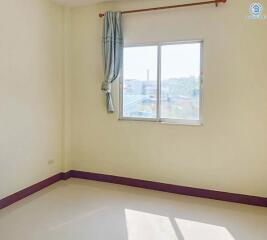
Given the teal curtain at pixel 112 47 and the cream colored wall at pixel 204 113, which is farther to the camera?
the teal curtain at pixel 112 47

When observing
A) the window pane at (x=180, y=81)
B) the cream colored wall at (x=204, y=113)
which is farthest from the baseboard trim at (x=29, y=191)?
the window pane at (x=180, y=81)

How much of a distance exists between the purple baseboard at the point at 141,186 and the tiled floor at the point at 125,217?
95mm

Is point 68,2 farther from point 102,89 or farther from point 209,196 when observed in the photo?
point 209,196

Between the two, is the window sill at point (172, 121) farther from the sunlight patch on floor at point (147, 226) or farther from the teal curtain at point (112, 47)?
the sunlight patch on floor at point (147, 226)

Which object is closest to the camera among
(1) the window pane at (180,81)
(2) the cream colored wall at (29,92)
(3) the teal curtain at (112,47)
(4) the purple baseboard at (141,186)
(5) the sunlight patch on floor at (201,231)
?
(5) the sunlight patch on floor at (201,231)

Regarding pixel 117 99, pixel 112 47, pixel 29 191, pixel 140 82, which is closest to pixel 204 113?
pixel 140 82

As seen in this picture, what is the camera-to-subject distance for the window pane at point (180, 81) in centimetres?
362

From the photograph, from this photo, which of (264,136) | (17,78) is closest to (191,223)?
(264,136)

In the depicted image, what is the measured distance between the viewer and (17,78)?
134 inches

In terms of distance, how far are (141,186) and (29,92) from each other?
6.51 feet

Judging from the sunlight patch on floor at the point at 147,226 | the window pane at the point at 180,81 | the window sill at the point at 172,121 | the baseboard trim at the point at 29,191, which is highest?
the window pane at the point at 180,81

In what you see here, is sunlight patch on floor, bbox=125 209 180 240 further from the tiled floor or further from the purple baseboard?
the purple baseboard

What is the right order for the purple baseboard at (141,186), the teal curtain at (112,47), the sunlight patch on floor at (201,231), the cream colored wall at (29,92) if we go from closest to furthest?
the sunlight patch on floor at (201,231) < the cream colored wall at (29,92) < the purple baseboard at (141,186) < the teal curtain at (112,47)

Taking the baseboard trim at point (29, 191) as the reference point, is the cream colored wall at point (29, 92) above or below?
above
